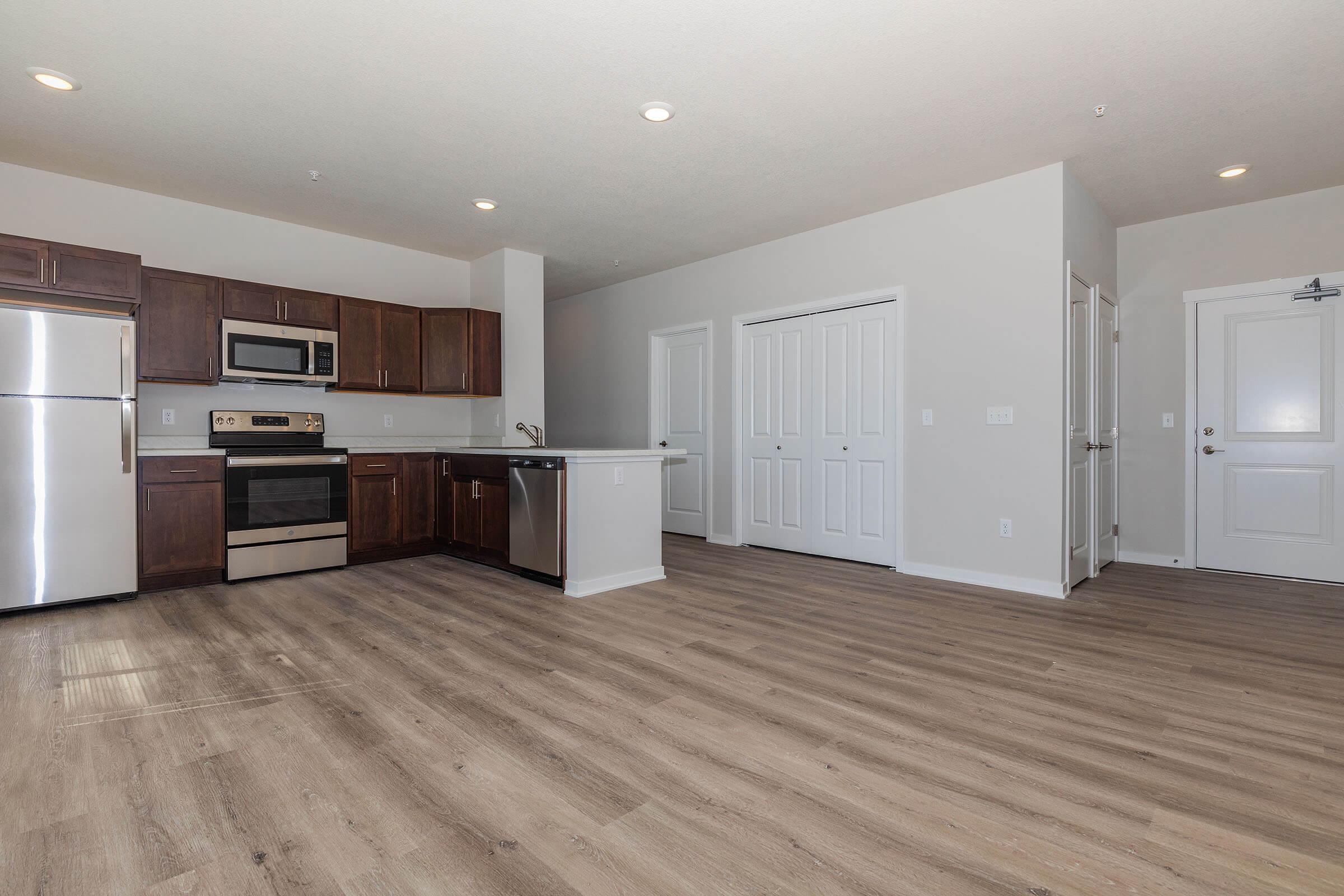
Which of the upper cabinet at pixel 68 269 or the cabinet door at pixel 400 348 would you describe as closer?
the upper cabinet at pixel 68 269

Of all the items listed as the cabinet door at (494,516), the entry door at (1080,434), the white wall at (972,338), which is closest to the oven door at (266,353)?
the cabinet door at (494,516)

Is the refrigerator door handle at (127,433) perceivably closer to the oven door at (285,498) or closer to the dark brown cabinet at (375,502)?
the oven door at (285,498)

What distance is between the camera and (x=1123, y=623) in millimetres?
3402

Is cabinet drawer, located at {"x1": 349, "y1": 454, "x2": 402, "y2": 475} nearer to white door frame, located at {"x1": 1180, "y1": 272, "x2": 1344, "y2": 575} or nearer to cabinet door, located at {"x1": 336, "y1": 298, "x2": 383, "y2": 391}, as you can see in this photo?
cabinet door, located at {"x1": 336, "y1": 298, "x2": 383, "y2": 391}

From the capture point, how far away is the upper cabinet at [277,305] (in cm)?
443

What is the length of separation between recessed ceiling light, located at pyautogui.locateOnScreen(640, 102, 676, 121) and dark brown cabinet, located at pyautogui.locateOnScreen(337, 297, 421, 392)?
113 inches

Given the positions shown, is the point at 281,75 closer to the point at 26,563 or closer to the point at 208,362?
the point at 208,362

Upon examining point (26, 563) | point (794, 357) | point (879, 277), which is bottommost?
point (26, 563)

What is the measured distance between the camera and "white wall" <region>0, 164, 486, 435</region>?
13.4 feet

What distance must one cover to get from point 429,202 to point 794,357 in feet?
9.81

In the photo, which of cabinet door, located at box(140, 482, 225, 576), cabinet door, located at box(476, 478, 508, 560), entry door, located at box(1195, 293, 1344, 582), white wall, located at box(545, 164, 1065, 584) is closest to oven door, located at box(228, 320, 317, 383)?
cabinet door, located at box(140, 482, 225, 576)

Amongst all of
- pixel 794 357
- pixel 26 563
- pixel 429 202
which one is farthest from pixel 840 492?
pixel 26 563

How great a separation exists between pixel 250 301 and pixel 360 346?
77 cm

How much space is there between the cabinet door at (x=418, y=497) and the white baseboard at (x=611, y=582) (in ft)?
5.95
